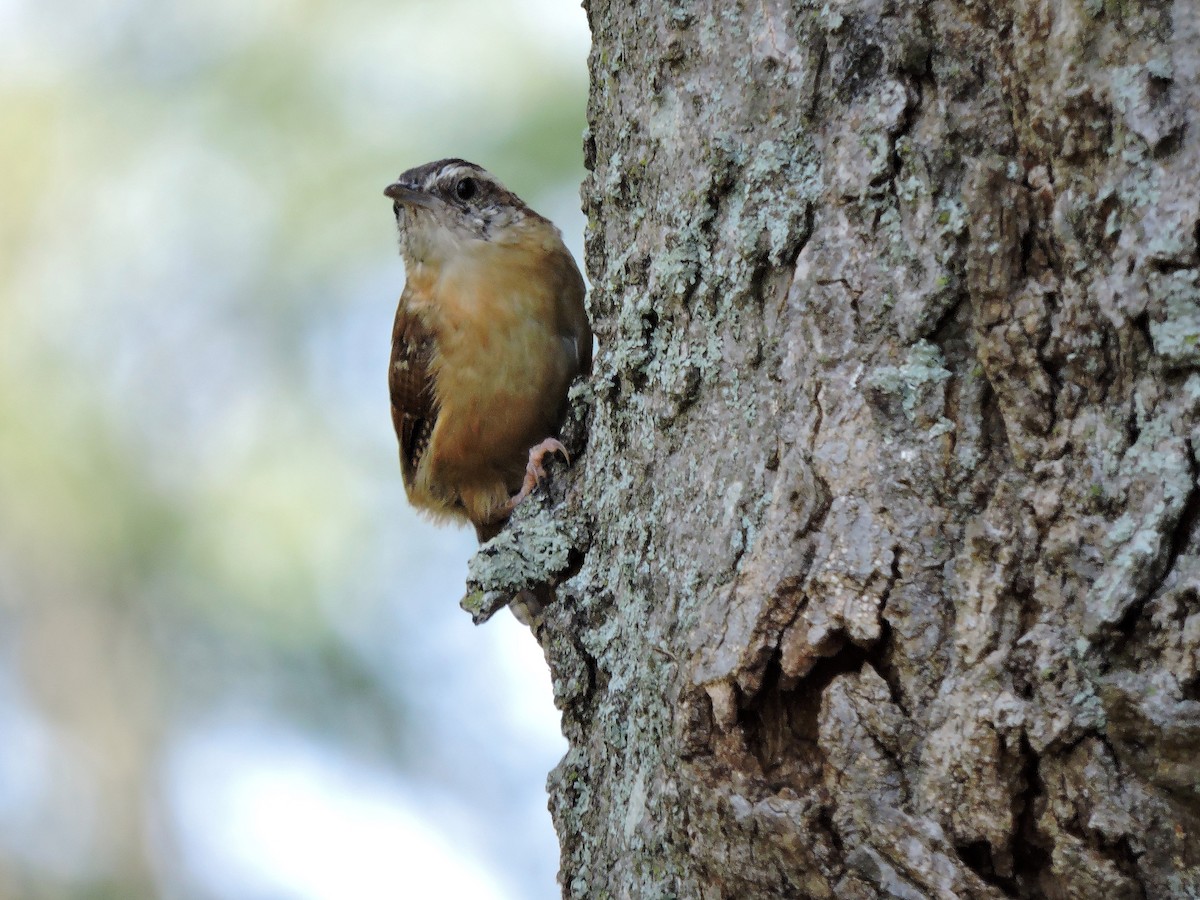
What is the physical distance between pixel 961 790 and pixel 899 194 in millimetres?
→ 962

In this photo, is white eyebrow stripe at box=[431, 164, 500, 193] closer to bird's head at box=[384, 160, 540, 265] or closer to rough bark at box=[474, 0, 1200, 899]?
bird's head at box=[384, 160, 540, 265]

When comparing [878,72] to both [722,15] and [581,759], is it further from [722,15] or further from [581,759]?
[581,759]

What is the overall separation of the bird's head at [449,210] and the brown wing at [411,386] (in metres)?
0.22

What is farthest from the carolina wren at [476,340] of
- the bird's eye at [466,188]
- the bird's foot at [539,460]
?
the bird's foot at [539,460]

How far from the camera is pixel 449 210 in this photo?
4.29 m

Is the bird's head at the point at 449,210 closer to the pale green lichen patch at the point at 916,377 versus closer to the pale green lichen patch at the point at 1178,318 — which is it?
the pale green lichen patch at the point at 916,377

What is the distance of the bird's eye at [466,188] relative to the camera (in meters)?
4.34

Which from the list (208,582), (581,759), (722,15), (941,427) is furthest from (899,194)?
(208,582)

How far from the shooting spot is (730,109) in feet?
8.08

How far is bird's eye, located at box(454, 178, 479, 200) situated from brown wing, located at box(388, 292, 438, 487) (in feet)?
1.36

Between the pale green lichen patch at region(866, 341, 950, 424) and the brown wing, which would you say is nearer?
the pale green lichen patch at region(866, 341, 950, 424)

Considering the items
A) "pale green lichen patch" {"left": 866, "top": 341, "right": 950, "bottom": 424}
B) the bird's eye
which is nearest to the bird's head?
the bird's eye

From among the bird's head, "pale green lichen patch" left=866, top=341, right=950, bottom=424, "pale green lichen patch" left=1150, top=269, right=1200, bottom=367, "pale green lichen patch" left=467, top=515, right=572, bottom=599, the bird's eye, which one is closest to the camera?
"pale green lichen patch" left=1150, top=269, right=1200, bottom=367

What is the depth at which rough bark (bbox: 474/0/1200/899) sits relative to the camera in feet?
5.80
